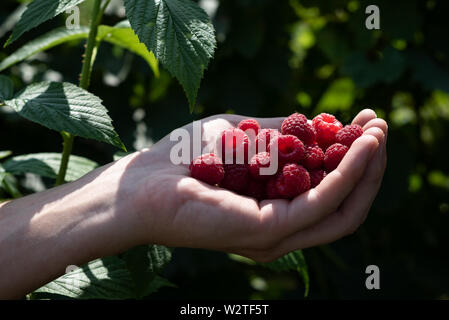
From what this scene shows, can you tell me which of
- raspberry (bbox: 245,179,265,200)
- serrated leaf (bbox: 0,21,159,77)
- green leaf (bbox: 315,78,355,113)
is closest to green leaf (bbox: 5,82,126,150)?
serrated leaf (bbox: 0,21,159,77)

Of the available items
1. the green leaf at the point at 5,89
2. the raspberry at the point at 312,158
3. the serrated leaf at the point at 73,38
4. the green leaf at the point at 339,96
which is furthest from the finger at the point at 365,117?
the green leaf at the point at 339,96

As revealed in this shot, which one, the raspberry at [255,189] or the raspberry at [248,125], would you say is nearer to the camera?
the raspberry at [255,189]

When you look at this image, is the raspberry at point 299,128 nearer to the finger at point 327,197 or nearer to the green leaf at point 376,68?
the finger at point 327,197

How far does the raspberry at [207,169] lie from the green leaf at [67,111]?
10.6 inches

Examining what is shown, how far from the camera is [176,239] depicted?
1.07m

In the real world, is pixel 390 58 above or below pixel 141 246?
above

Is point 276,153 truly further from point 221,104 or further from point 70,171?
point 221,104

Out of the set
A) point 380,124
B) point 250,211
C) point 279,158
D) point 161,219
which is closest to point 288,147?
point 279,158

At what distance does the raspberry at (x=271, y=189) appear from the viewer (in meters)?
1.30

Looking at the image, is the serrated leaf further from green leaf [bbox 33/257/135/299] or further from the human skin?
green leaf [bbox 33/257/135/299]

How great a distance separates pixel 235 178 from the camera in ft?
4.53

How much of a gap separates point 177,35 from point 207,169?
14.9 inches

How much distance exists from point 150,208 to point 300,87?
5.36ft

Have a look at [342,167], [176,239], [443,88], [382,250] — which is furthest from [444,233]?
[176,239]
